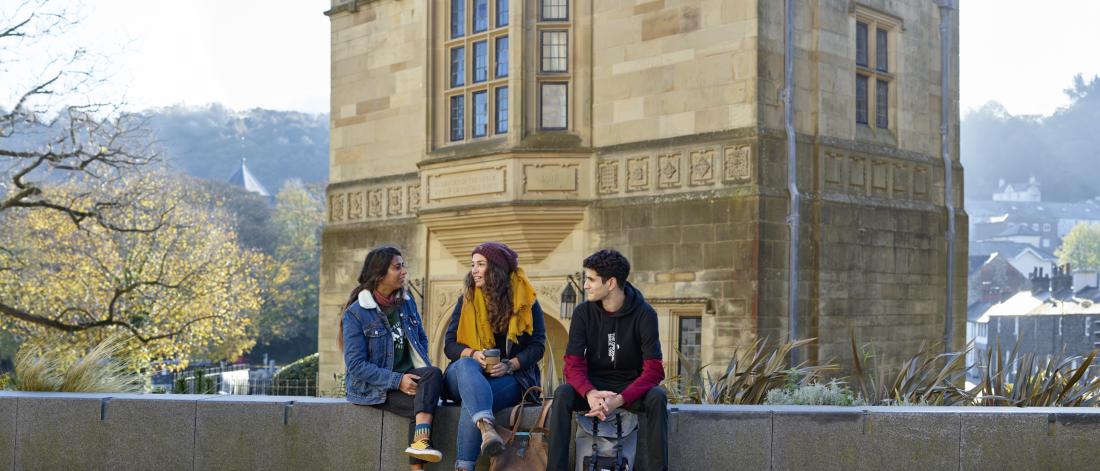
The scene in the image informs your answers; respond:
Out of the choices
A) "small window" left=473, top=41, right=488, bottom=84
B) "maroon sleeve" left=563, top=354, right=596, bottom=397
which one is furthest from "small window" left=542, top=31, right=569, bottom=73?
"maroon sleeve" left=563, top=354, right=596, bottom=397

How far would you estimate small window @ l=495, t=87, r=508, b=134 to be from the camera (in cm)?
Answer: 1684

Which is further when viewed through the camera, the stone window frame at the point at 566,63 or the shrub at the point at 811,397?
the stone window frame at the point at 566,63

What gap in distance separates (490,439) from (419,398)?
24.4 inches

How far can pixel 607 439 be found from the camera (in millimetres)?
6668

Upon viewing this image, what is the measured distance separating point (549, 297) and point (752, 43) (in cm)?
440

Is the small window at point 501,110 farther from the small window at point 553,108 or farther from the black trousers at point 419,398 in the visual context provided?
the black trousers at point 419,398

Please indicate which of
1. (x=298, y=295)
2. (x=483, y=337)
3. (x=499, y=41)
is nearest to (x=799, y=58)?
(x=499, y=41)

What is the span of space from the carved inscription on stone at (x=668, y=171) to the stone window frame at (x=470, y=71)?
2269mm

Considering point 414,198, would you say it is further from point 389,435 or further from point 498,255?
point 498,255

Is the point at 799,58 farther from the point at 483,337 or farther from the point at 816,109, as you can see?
the point at 483,337

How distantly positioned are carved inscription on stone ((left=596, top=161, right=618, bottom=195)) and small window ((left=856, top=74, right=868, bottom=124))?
130 inches

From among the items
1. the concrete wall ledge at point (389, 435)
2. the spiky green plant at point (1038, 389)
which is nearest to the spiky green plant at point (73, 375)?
the concrete wall ledge at point (389, 435)

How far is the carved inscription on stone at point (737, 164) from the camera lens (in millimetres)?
14602

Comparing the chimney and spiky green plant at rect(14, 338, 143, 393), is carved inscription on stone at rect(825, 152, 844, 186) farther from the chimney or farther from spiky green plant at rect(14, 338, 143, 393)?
the chimney
